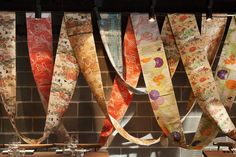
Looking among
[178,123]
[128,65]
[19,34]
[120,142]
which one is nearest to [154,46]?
[128,65]

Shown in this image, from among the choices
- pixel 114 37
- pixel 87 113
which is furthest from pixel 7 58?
pixel 87 113

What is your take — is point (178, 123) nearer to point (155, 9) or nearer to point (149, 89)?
point (149, 89)

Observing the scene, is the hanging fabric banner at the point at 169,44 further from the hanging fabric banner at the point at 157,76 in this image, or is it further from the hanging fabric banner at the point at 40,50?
the hanging fabric banner at the point at 40,50

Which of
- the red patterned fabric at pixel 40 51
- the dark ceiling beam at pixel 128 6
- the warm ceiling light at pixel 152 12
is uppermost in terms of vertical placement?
the dark ceiling beam at pixel 128 6

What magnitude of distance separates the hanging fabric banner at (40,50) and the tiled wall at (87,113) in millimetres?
499

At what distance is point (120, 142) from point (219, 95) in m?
1.04

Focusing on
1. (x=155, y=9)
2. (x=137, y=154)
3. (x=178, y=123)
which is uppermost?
(x=155, y=9)

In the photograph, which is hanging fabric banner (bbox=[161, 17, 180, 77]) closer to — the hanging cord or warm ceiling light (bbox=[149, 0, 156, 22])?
warm ceiling light (bbox=[149, 0, 156, 22])

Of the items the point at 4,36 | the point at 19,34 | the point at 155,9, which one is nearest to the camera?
the point at 4,36

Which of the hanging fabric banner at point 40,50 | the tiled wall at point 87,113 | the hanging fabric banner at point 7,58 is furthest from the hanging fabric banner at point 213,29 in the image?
the hanging fabric banner at point 7,58

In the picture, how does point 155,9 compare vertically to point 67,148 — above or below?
above

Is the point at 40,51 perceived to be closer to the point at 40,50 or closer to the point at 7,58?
the point at 40,50

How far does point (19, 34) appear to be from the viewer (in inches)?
128

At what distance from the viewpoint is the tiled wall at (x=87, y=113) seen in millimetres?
3260
